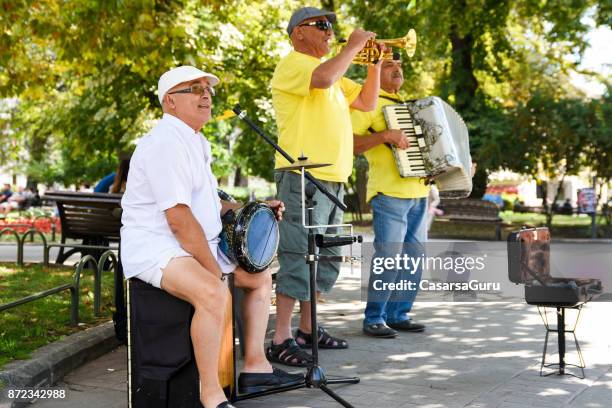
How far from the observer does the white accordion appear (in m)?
6.71

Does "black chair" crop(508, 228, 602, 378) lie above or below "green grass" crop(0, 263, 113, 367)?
above

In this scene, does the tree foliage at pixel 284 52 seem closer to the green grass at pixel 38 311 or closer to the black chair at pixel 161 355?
the green grass at pixel 38 311

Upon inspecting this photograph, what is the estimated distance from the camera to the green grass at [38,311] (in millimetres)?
5785

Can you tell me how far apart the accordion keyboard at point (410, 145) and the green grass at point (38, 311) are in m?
2.72

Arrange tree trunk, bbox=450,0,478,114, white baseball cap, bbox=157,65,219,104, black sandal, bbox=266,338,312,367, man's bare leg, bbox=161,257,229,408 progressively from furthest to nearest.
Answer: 1. tree trunk, bbox=450,0,478,114
2. black sandal, bbox=266,338,312,367
3. white baseball cap, bbox=157,65,219,104
4. man's bare leg, bbox=161,257,229,408

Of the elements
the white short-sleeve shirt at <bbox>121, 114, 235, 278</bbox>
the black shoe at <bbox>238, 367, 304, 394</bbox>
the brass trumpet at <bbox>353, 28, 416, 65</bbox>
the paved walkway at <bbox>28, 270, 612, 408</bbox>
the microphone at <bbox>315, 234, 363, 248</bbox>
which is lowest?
the paved walkway at <bbox>28, 270, 612, 408</bbox>

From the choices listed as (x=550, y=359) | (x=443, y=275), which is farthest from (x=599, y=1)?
(x=550, y=359)

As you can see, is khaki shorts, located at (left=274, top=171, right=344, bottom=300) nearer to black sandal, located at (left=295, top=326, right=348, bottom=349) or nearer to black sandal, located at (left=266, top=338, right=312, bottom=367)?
black sandal, located at (left=266, top=338, right=312, bottom=367)

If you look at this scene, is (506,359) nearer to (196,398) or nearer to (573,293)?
(573,293)

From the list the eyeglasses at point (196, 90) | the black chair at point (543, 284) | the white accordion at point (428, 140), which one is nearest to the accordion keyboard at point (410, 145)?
the white accordion at point (428, 140)

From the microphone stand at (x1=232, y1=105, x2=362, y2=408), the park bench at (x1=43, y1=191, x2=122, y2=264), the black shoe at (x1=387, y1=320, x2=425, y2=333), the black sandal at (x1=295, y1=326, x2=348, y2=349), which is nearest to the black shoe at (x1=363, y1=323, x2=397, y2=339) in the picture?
the black shoe at (x1=387, y1=320, x2=425, y2=333)

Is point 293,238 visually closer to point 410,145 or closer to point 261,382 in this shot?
point 261,382

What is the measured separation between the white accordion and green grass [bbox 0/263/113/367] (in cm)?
279

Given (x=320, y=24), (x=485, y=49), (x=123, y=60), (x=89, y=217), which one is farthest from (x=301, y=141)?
(x=485, y=49)
